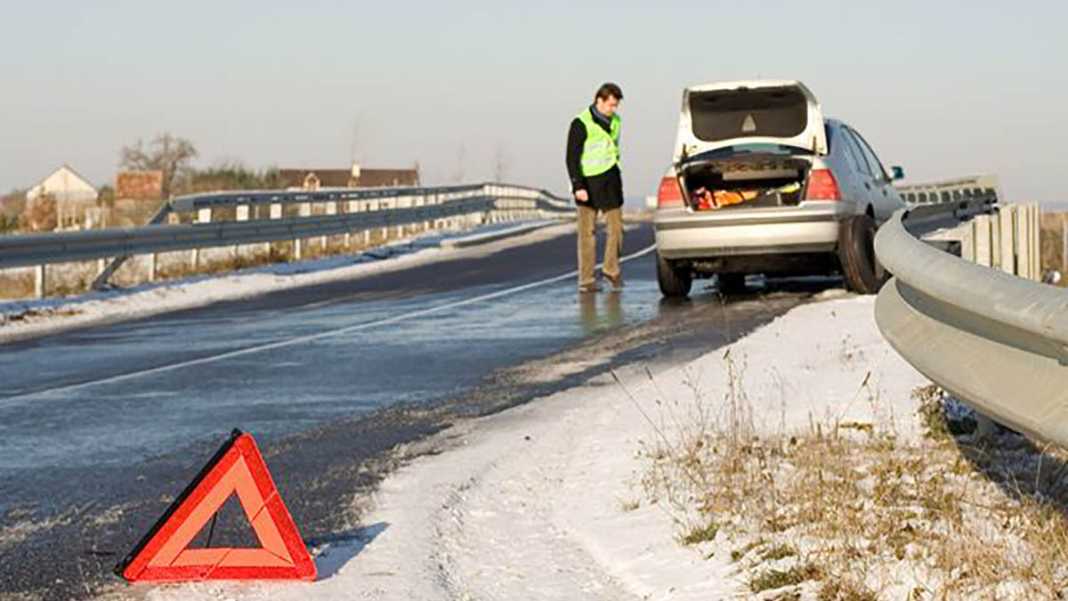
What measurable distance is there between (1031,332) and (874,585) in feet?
4.44

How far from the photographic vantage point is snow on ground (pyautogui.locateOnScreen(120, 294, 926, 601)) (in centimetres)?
541

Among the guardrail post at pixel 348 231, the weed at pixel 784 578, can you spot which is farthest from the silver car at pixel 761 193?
the guardrail post at pixel 348 231

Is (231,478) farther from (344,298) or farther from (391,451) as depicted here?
(344,298)

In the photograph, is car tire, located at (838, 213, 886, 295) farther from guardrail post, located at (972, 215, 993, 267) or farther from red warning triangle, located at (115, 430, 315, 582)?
red warning triangle, located at (115, 430, 315, 582)

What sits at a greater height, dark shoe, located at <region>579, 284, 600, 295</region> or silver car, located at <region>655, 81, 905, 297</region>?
silver car, located at <region>655, 81, 905, 297</region>

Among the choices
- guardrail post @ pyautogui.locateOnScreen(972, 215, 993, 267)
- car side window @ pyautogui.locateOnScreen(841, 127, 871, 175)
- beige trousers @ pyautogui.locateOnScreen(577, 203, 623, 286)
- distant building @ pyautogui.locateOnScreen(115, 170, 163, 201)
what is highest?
car side window @ pyautogui.locateOnScreen(841, 127, 871, 175)

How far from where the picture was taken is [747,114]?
51.7 feet

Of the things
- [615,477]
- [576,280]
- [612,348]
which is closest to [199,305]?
[576,280]

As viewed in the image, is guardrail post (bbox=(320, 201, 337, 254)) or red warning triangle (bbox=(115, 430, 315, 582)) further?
guardrail post (bbox=(320, 201, 337, 254))

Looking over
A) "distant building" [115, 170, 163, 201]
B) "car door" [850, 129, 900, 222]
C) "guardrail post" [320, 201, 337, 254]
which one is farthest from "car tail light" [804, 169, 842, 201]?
"distant building" [115, 170, 163, 201]

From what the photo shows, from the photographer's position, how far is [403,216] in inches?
1282

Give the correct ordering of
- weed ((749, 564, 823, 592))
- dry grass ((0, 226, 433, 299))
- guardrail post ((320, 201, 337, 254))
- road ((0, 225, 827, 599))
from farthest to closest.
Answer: guardrail post ((320, 201, 337, 254)) < dry grass ((0, 226, 433, 299)) < road ((0, 225, 827, 599)) < weed ((749, 564, 823, 592))

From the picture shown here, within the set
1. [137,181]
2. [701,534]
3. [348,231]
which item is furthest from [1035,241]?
[137,181]

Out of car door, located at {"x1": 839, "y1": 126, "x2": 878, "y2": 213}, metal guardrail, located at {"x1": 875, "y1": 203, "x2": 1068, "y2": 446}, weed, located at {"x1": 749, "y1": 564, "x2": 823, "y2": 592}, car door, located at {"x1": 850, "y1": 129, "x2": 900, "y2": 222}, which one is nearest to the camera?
metal guardrail, located at {"x1": 875, "y1": 203, "x2": 1068, "y2": 446}
